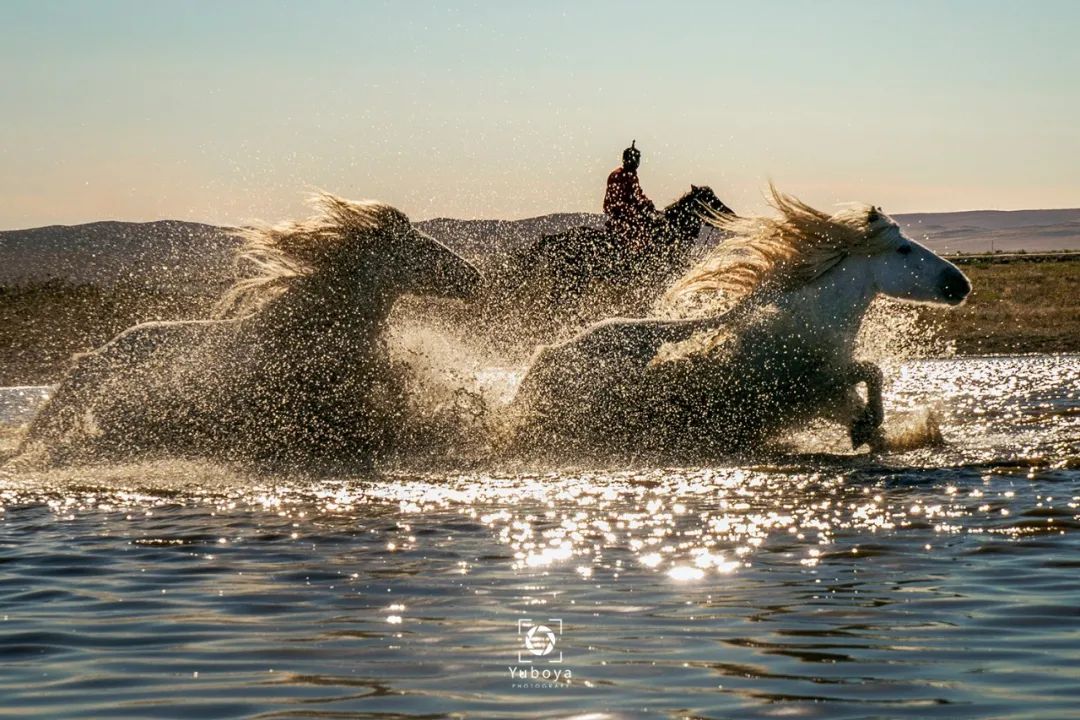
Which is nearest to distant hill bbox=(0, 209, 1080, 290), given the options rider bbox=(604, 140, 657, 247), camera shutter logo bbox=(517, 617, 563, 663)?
rider bbox=(604, 140, 657, 247)

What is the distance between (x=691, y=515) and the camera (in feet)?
23.6

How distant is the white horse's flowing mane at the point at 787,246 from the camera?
34.1ft

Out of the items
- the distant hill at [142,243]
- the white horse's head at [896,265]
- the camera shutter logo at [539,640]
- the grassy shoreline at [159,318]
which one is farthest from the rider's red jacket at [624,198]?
the distant hill at [142,243]

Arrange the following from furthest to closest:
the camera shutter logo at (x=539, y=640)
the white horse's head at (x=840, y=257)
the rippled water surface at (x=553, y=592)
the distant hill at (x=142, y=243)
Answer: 1. the distant hill at (x=142, y=243)
2. the white horse's head at (x=840, y=257)
3. the camera shutter logo at (x=539, y=640)
4. the rippled water surface at (x=553, y=592)

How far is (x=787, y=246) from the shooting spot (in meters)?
10.5

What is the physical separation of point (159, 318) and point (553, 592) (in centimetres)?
2389

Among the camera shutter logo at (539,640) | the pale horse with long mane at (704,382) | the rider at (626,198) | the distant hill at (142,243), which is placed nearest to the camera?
Answer: the camera shutter logo at (539,640)

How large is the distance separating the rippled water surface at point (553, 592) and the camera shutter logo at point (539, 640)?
2 cm

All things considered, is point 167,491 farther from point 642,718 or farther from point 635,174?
point 635,174

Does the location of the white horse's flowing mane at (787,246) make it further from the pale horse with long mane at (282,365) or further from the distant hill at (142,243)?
the distant hill at (142,243)

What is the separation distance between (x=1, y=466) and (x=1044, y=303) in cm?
2281

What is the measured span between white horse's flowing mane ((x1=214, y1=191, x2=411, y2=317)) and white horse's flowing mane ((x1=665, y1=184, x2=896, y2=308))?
2321 millimetres

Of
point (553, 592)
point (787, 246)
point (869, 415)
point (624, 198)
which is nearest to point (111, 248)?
point (624, 198)

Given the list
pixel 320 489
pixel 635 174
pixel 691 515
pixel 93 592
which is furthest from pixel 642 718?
pixel 635 174
